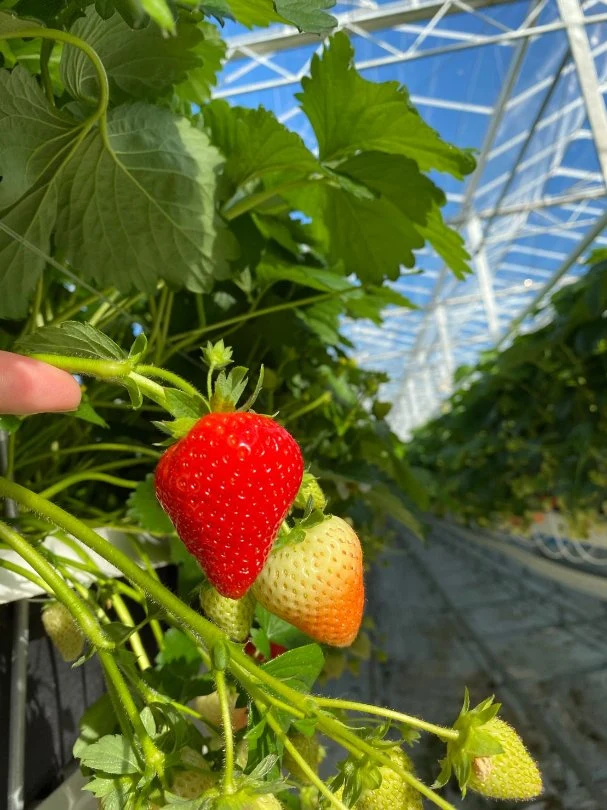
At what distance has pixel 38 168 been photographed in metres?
0.44

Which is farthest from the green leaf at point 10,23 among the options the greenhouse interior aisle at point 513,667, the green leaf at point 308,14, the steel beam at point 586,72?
the steel beam at point 586,72

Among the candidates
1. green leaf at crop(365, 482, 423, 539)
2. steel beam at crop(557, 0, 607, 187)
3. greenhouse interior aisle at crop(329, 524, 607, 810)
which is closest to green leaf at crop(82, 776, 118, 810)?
green leaf at crop(365, 482, 423, 539)

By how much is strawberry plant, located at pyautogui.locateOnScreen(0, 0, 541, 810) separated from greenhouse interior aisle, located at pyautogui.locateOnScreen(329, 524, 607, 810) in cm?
72

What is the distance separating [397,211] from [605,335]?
5.27 ft

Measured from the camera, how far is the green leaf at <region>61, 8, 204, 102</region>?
1.29 ft

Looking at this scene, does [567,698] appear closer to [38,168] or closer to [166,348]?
[166,348]

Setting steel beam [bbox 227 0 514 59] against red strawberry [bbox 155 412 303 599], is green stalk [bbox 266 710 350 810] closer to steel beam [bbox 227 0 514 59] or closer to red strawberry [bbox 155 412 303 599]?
red strawberry [bbox 155 412 303 599]

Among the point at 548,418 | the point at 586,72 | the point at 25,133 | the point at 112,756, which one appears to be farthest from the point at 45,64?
the point at 586,72

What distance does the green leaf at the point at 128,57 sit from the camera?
39 centimetres

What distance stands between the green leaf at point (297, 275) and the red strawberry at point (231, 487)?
41 cm

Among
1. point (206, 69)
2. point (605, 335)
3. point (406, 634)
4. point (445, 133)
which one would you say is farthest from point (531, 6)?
point (206, 69)

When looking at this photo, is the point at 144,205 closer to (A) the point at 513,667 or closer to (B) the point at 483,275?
(A) the point at 513,667

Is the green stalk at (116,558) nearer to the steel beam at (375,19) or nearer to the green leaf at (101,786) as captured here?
the green leaf at (101,786)

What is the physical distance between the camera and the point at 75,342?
0.26m
